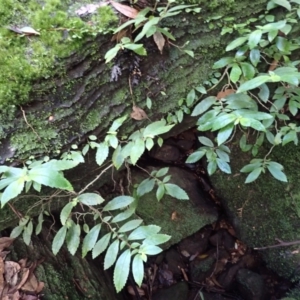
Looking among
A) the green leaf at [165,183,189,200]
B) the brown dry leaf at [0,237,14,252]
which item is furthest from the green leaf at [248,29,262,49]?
the brown dry leaf at [0,237,14,252]

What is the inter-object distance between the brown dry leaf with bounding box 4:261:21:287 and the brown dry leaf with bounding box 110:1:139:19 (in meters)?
1.38

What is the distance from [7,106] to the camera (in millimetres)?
1430

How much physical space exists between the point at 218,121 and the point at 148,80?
0.44 m

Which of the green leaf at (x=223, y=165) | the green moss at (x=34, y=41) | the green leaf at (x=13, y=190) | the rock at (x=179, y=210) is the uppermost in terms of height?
the green moss at (x=34, y=41)

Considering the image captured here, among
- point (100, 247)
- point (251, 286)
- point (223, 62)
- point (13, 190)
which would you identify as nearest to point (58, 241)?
point (100, 247)

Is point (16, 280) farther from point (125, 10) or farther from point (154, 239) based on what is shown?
point (125, 10)

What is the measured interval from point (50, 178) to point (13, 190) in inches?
5.3

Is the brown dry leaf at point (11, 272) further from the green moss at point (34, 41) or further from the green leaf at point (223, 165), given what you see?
the green leaf at point (223, 165)

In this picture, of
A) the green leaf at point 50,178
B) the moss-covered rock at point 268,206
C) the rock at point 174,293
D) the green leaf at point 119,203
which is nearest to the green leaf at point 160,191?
the green leaf at point 119,203

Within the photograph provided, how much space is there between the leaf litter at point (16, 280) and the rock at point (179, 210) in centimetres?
89

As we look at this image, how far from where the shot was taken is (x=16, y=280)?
185 centimetres

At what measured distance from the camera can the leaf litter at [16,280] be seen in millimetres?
1800

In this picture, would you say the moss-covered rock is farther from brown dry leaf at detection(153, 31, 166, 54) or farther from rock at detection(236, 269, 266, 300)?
brown dry leaf at detection(153, 31, 166, 54)

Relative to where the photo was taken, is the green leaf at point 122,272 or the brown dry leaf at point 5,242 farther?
the brown dry leaf at point 5,242
